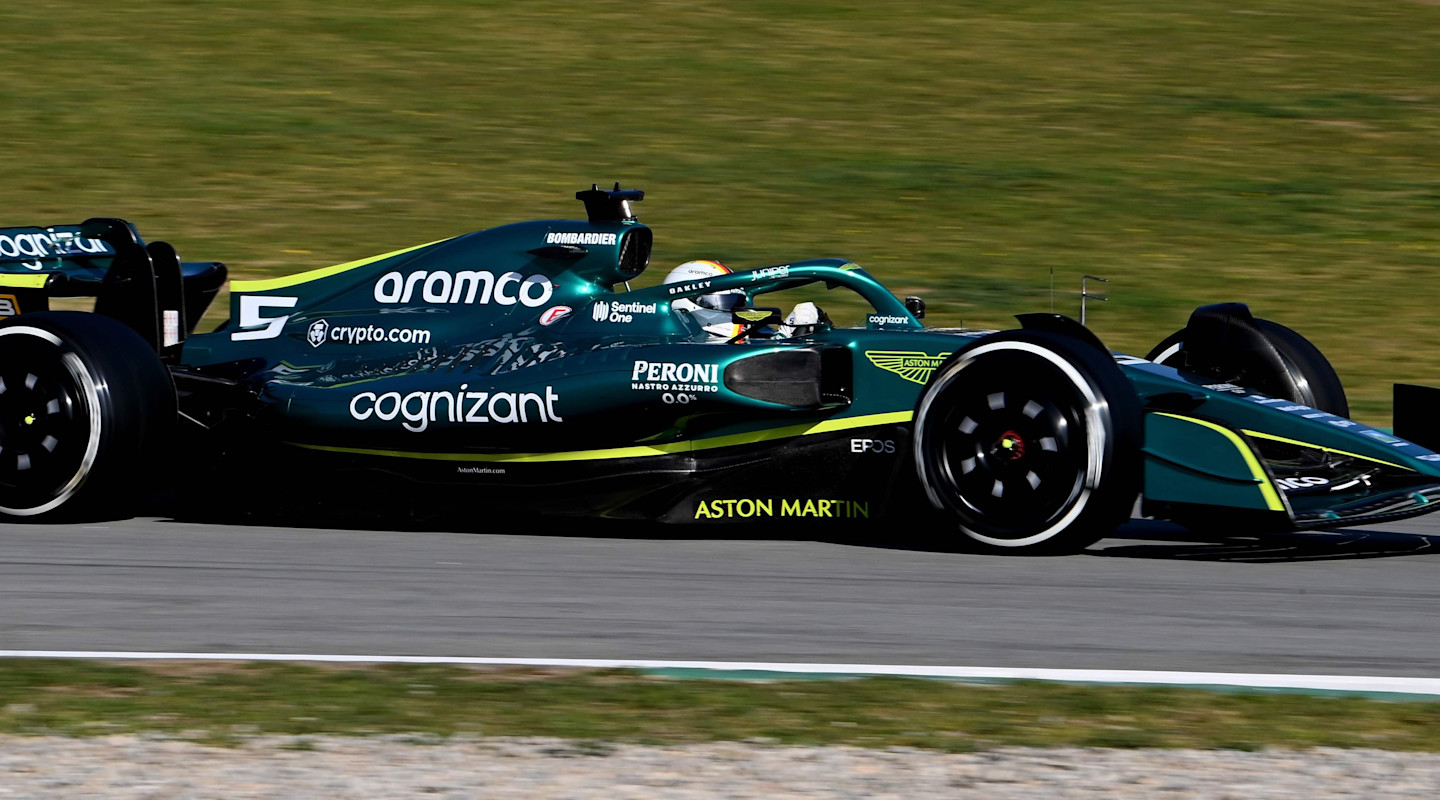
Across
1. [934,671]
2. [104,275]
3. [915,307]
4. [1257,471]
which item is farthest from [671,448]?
[104,275]

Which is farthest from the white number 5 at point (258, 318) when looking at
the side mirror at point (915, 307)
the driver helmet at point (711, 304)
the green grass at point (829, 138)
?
the green grass at point (829, 138)

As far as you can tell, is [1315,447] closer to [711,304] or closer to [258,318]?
[711,304]

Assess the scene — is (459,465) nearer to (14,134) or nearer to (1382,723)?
(1382,723)

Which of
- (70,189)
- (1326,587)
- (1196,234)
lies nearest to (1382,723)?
(1326,587)

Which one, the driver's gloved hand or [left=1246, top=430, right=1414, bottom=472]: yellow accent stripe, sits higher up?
the driver's gloved hand

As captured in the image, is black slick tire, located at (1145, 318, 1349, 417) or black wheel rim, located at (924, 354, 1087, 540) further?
black slick tire, located at (1145, 318, 1349, 417)

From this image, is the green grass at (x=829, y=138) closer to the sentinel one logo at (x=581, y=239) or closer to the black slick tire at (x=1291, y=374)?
A: the black slick tire at (x=1291, y=374)

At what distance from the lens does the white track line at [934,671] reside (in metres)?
4.79

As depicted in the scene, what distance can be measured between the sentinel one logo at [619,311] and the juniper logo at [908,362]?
37.7 inches

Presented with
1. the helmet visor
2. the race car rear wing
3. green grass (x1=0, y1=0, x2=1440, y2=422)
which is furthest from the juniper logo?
green grass (x1=0, y1=0, x2=1440, y2=422)

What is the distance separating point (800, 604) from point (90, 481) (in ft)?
9.34

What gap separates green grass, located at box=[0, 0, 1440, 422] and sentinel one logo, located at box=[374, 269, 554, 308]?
5.18m

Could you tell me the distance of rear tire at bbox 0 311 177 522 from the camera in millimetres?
7027

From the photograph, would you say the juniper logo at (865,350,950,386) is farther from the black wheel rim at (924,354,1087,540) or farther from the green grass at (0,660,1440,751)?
the green grass at (0,660,1440,751)
